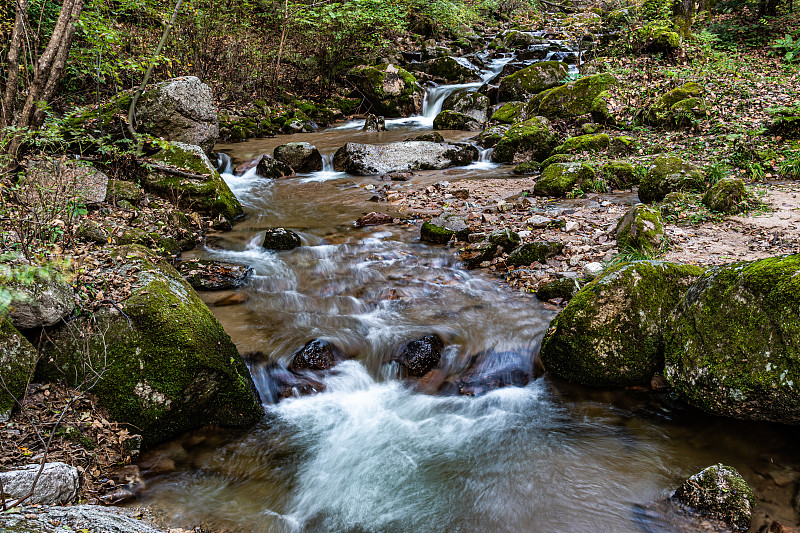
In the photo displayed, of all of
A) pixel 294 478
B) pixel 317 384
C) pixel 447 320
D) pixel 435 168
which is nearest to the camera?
pixel 294 478

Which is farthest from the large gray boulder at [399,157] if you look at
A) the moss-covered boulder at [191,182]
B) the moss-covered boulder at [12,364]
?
the moss-covered boulder at [12,364]

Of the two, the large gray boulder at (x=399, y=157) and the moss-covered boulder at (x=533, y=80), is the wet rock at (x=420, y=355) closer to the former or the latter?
the large gray boulder at (x=399, y=157)

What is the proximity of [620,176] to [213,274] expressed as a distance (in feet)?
27.3

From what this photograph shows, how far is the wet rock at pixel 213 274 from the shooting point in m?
6.66

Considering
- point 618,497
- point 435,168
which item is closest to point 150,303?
point 618,497

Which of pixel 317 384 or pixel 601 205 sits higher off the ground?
pixel 601 205

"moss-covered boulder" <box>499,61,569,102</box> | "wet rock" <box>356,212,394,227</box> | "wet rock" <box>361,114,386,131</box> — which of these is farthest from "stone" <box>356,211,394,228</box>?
"moss-covered boulder" <box>499,61,569,102</box>

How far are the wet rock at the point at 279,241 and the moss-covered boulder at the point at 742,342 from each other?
6.13m

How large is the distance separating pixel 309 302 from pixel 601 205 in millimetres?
5964

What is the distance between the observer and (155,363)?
13.1 feet

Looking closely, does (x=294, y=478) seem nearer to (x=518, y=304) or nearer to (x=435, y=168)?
(x=518, y=304)

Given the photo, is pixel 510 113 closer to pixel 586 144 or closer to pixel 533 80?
pixel 533 80

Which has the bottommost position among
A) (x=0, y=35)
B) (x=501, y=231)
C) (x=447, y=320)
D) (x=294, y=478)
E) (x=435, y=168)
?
(x=294, y=478)

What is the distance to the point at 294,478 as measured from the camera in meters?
4.10
